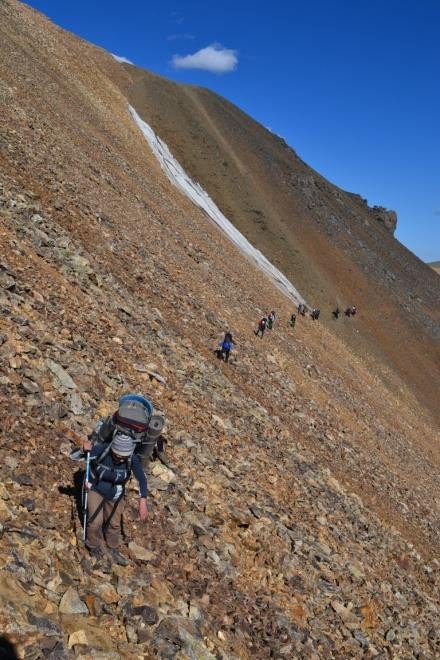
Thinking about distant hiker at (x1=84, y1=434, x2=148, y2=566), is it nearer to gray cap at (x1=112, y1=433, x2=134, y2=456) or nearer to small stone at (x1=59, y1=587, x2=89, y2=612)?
gray cap at (x1=112, y1=433, x2=134, y2=456)

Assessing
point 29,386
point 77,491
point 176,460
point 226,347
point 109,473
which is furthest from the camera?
point 226,347

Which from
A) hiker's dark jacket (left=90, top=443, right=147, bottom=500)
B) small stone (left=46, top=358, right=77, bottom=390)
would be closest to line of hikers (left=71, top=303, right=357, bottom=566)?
hiker's dark jacket (left=90, top=443, right=147, bottom=500)

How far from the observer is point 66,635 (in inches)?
234

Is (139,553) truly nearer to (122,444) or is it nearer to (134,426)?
(122,444)

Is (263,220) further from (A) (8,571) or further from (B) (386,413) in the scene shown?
(A) (8,571)

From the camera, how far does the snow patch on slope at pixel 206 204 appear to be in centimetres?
4356

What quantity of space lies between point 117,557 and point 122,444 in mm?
2198

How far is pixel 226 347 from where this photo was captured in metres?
19.1

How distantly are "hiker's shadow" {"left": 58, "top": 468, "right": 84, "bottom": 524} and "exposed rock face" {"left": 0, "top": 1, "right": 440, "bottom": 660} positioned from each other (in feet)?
0.11

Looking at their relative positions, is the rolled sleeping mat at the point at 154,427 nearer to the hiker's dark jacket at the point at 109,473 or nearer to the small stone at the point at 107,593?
the hiker's dark jacket at the point at 109,473

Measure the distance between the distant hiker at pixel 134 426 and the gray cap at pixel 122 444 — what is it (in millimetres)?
41

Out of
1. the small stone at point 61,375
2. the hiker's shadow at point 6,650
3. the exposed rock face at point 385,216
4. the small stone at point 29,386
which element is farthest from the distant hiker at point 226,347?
the exposed rock face at point 385,216

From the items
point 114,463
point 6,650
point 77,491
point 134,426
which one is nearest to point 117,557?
point 77,491

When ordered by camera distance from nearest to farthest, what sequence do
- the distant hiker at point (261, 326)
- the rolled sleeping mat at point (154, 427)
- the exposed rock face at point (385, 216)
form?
the rolled sleeping mat at point (154, 427)
the distant hiker at point (261, 326)
the exposed rock face at point (385, 216)
